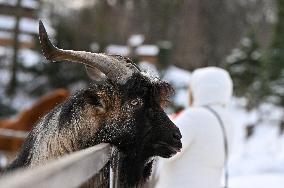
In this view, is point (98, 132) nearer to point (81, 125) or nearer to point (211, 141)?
point (81, 125)

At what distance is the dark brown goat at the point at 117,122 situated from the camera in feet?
11.5

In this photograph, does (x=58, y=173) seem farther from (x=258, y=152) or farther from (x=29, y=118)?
(x=258, y=152)

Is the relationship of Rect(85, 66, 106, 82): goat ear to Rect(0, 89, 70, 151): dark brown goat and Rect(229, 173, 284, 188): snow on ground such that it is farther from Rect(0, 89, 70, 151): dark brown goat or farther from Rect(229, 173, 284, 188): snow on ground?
Rect(0, 89, 70, 151): dark brown goat

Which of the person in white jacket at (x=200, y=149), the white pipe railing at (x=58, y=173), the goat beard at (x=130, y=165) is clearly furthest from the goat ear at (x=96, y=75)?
the person in white jacket at (x=200, y=149)

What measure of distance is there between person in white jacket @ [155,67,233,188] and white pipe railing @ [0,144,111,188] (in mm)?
2759

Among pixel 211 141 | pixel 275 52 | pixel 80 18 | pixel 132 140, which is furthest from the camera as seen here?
pixel 80 18

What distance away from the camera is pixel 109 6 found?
119ft

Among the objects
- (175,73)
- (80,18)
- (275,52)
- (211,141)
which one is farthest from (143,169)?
(80,18)

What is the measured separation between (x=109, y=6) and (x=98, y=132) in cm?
3307

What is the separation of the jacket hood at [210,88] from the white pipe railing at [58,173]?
312 cm

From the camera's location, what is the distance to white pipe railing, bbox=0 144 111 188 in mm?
1652

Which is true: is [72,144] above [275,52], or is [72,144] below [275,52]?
below

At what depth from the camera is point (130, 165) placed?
3531mm

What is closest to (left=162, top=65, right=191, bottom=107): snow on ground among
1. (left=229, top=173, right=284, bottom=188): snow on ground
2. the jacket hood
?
(left=229, top=173, right=284, bottom=188): snow on ground
